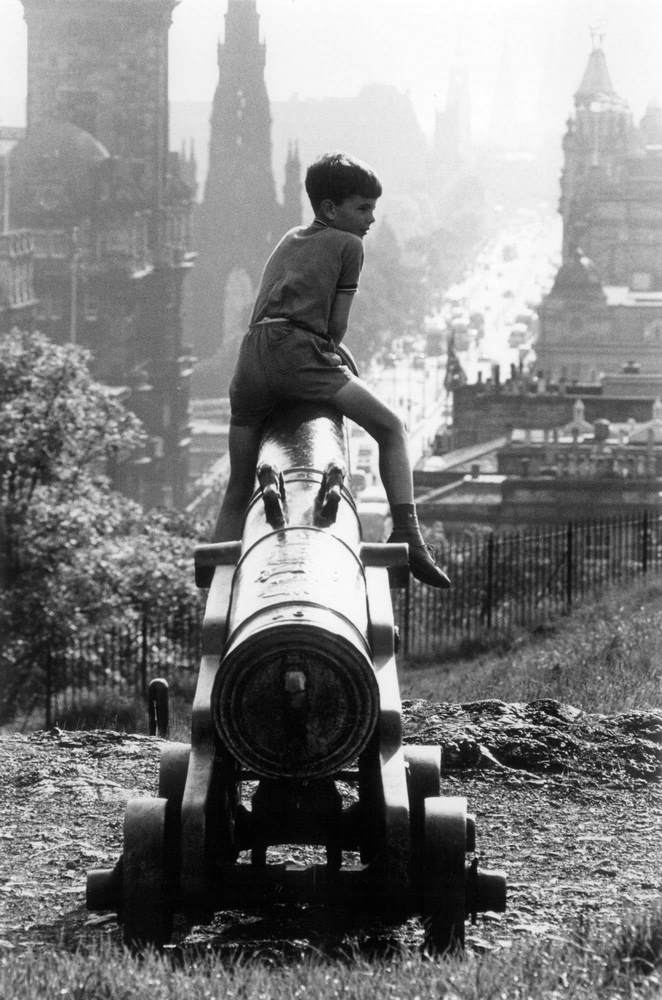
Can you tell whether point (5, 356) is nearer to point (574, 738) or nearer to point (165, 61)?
point (574, 738)

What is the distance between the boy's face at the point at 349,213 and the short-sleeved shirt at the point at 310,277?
0.12 feet

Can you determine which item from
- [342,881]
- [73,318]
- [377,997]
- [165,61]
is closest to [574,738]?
[342,881]

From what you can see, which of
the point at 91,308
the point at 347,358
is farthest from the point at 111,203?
the point at 347,358

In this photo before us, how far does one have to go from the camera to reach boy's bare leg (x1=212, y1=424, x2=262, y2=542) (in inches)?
360

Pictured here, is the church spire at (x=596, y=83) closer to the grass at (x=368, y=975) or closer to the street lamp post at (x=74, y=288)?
the street lamp post at (x=74, y=288)

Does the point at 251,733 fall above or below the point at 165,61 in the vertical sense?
below

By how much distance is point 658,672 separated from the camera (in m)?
14.3

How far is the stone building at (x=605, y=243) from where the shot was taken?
137125 millimetres

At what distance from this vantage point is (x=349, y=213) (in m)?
9.12

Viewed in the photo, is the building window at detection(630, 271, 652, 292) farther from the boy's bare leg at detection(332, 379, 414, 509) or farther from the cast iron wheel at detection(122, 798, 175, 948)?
the cast iron wheel at detection(122, 798, 175, 948)

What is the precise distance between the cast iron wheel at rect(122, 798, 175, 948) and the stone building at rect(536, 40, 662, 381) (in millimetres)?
115715

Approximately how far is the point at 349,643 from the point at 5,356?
26.5 metres

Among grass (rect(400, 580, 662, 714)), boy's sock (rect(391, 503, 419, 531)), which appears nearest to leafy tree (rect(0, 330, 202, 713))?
grass (rect(400, 580, 662, 714))

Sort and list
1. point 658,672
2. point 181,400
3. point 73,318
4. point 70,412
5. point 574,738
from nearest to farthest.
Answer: point 574,738 < point 658,672 < point 70,412 < point 73,318 < point 181,400
